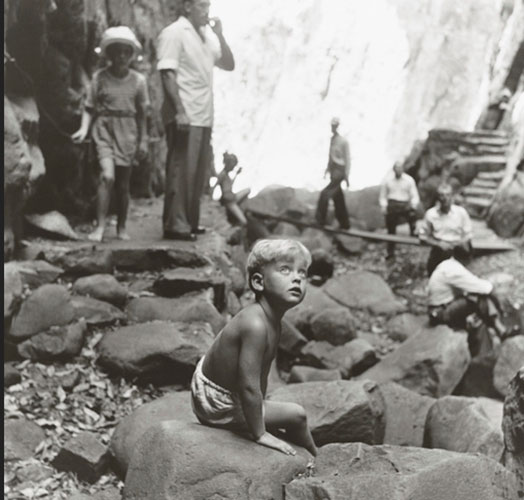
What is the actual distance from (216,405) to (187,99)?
3776 mm

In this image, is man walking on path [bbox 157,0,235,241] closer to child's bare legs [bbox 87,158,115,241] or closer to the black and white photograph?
the black and white photograph

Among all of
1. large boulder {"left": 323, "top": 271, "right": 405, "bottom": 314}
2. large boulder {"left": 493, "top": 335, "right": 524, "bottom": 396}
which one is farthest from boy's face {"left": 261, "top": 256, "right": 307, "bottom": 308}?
large boulder {"left": 323, "top": 271, "right": 405, "bottom": 314}

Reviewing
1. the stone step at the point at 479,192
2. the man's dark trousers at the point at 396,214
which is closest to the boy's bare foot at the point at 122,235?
the man's dark trousers at the point at 396,214

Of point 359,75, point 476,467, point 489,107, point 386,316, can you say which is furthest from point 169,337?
point 359,75

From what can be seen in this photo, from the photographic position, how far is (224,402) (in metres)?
2.48

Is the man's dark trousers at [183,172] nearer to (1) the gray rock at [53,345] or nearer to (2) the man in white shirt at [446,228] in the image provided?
(1) the gray rock at [53,345]

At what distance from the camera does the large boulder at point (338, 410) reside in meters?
3.74

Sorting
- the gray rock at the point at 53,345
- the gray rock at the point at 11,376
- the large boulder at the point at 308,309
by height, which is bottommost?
the large boulder at the point at 308,309

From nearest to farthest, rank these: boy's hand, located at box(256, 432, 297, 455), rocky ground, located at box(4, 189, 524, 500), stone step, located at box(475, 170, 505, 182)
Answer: boy's hand, located at box(256, 432, 297, 455) < rocky ground, located at box(4, 189, 524, 500) < stone step, located at box(475, 170, 505, 182)

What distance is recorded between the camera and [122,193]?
588cm

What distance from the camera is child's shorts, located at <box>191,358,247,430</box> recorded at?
2.48 meters

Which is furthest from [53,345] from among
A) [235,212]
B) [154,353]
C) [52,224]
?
[235,212]

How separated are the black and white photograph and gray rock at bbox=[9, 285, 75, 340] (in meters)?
0.01

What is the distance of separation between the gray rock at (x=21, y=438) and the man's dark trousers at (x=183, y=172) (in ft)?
8.49
